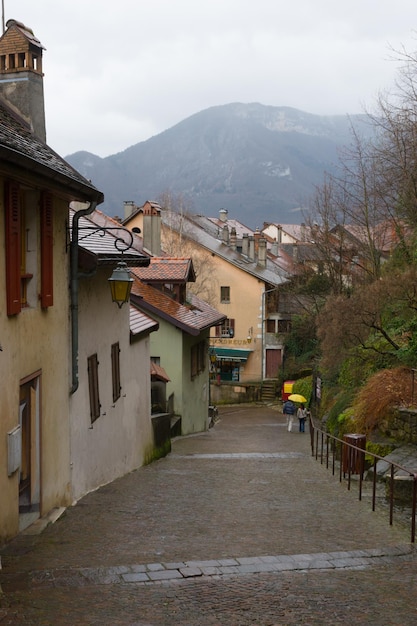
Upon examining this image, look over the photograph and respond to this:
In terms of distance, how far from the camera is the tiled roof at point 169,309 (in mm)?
25047

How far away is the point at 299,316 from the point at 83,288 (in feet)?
125

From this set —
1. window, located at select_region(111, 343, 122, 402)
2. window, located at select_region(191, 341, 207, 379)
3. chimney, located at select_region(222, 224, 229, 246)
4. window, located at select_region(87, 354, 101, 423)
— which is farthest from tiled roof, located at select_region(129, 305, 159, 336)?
chimney, located at select_region(222, 224, 229, 246)

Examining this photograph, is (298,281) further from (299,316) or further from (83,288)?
(83,288)

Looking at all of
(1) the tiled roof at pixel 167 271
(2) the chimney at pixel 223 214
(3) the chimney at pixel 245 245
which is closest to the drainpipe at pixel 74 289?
(1) the tiled roof at pixel 167 271

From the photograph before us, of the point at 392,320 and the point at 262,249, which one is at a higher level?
the point at 262,249

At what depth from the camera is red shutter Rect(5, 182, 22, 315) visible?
25.7 ft

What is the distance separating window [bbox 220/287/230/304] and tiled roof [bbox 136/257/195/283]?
1079 inches

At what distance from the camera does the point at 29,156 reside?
7.59 m

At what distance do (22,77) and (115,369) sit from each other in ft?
19.9

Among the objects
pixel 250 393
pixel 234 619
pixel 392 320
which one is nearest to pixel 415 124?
pixel 392 320

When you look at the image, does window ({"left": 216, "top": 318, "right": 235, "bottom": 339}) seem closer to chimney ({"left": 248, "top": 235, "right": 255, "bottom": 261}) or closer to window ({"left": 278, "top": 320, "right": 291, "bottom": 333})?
window ({"left": 278, "top": 320, "right": 291, "bottom": 333})

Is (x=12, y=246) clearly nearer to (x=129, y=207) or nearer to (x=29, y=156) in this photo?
(x=29, y=156)

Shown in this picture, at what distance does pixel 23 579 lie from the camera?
22.4ft

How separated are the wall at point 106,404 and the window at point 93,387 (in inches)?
6.4
